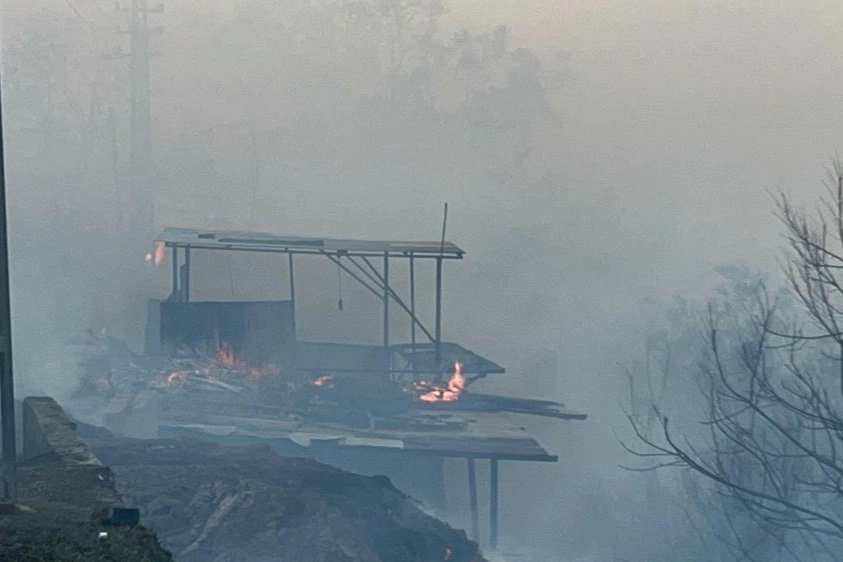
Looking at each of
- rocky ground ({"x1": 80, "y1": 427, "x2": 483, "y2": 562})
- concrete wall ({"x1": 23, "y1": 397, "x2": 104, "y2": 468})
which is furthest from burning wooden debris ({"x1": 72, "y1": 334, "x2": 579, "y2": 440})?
concrete wall ({"x1": 23, "y1": 397, "x2": 104, "y2": 468})

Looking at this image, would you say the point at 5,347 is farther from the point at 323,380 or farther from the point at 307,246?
the point at 307,246

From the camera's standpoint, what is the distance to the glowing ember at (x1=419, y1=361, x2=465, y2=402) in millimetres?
18297

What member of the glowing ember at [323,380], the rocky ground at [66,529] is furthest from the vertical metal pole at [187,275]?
the rocky ground at [66,529]

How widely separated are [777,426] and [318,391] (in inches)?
448

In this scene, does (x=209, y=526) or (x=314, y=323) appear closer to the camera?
(x=209, y=526)

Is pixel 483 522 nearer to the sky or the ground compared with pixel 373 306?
nearer to the ground

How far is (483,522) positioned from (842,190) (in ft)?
37.6

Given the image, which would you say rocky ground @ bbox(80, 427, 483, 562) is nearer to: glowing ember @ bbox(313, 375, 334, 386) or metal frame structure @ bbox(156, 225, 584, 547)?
metal frame structure @ bbox(156, 225, 584, 547)

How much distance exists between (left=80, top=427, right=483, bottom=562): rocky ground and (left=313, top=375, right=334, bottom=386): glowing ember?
4.47 m

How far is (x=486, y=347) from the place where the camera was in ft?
89.8

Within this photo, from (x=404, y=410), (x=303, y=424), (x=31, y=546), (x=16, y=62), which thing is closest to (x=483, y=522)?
(x=404, y=410)

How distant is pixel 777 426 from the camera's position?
24.4 feet

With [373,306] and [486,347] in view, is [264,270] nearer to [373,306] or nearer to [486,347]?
[373,306]

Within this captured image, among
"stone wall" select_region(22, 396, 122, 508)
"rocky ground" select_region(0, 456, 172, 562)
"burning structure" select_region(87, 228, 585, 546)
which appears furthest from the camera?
"burning structure" select_region(87, 228, 585, 546)
